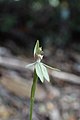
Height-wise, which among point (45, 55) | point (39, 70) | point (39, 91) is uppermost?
point (45, 55)

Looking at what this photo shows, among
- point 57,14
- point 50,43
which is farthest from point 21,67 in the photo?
point 57,14

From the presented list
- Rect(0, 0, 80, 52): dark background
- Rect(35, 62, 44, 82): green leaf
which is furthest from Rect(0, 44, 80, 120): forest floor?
Rect(35, 62, 44, 82): green leaf

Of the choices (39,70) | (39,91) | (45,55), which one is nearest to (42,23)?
(45,55)

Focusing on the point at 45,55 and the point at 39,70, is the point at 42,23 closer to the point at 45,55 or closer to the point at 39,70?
the point at 45,55

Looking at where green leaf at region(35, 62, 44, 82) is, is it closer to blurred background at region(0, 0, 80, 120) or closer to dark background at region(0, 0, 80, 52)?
blurred background at region(0, 0, 80, 120)

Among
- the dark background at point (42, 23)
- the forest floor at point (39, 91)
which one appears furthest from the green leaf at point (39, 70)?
the dark background at point (42, 23)

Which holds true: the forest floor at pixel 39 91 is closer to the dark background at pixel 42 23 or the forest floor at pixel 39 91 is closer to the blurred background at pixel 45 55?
the blurred background at pixel 45 55

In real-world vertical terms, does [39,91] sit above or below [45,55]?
below

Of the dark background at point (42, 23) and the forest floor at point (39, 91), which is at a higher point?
the dark background at point (42, 23)
